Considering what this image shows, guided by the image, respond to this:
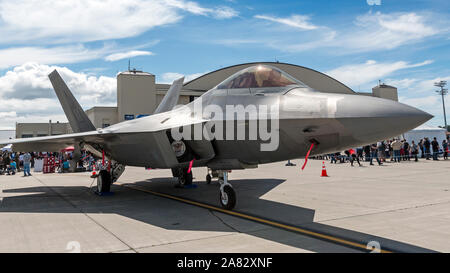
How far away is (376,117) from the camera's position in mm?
4242

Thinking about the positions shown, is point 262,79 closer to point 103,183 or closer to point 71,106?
point 103,183

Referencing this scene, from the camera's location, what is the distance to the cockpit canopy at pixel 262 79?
594 centimetres

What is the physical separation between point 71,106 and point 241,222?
884cm

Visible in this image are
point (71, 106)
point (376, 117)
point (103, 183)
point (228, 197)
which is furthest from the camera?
point (71, 106)

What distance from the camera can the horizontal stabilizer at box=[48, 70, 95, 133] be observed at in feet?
38.6

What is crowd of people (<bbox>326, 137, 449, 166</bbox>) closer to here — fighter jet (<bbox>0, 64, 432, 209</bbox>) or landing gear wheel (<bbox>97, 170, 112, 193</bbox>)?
landing gear wheel (<bbox>97, 170, 112, 193</bbox>)

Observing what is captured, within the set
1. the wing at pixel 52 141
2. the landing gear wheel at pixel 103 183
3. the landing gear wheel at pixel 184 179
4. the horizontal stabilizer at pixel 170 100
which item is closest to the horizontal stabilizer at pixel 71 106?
the wing at pixel 52 141

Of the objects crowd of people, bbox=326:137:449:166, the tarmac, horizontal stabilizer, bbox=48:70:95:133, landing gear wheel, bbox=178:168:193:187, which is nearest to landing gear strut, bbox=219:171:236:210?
the tarmac

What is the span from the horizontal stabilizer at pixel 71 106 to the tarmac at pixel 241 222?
3.21 meters

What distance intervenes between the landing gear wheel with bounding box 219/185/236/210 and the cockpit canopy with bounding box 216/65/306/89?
6.67 feet

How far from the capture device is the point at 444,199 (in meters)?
7.30

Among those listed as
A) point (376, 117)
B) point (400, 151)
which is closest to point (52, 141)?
point (376, 117)

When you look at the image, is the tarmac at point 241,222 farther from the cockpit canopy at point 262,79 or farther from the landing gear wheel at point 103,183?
the cockpit canopy at point 262,79
